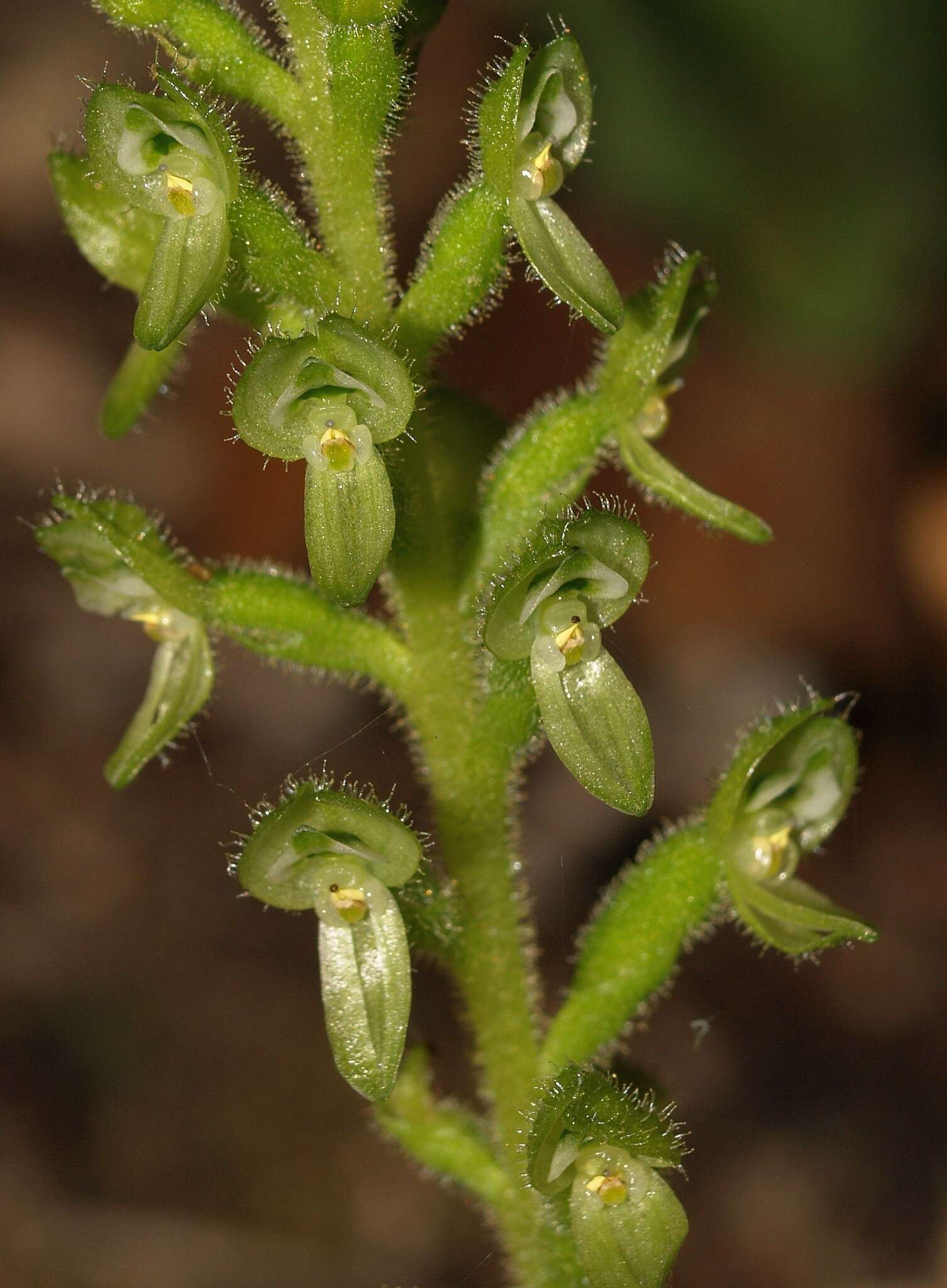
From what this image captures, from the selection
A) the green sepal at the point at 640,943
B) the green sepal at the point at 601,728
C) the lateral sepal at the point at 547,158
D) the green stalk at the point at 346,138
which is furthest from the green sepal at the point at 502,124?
the green sepal at the point at 640,943

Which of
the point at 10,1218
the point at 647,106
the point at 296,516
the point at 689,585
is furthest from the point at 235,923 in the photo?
the point at 647,106

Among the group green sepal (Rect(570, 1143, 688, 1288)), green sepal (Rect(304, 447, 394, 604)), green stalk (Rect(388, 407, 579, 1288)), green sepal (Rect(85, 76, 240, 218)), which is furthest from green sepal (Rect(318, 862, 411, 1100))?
green sepal (Rect(85, 76, 240, 218))

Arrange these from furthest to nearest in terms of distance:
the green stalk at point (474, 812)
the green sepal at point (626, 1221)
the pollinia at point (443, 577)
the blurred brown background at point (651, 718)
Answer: the blurred brown background at point (651, 718)
the green stalk at point (474, 812)
the green sepal at point (626, 1221)
the pollinia at point (443, 577)

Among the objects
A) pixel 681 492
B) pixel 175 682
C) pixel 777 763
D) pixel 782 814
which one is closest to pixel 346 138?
pixel 681 492

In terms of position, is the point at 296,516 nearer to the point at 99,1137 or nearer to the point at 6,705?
the point at 6,705

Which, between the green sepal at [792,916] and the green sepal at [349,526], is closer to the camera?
the green sepal at [349,526]

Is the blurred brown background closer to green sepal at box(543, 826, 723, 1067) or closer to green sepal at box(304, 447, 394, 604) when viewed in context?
green sepal at box(543, 826, 723, 1067)

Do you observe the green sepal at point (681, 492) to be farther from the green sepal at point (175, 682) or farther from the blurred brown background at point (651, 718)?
the blurred brown background at point (651, 718)
